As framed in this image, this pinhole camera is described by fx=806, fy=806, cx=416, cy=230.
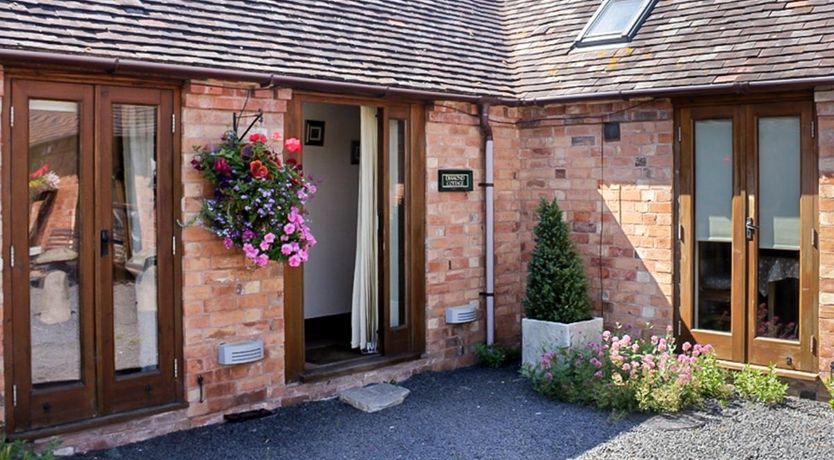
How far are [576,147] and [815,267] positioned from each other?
2634mm

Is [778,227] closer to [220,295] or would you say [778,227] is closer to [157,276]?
[220,295]

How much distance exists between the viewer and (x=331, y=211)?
10.3 meters

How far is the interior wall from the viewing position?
10.1 m

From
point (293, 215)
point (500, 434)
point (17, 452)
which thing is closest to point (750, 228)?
point (500, 434)

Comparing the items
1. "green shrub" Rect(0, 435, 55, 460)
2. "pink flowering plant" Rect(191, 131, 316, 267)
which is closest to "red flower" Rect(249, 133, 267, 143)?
"pink flowering plant" Rect(191, 131, 316, 267)

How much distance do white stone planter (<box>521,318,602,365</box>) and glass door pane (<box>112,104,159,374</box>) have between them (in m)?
3.56

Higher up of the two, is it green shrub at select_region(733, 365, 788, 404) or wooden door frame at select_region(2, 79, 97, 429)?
wooden door frame at select_region(2, 79, 97, 429)

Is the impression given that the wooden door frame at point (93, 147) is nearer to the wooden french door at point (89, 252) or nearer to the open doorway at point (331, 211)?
the wooden french door at point (89, 252)

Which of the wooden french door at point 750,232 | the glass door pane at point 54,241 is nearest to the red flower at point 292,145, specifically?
the glass door pane at point 54,241

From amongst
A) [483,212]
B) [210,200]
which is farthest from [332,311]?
[210,200]

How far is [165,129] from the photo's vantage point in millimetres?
6242

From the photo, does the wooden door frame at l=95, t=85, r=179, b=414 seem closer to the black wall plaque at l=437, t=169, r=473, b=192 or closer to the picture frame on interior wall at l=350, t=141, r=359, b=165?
the black wall plaque at l=437, t=169, r=473, b=192

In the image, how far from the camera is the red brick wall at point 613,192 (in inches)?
315

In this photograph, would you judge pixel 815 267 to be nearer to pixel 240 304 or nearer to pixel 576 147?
pixel 576 147
